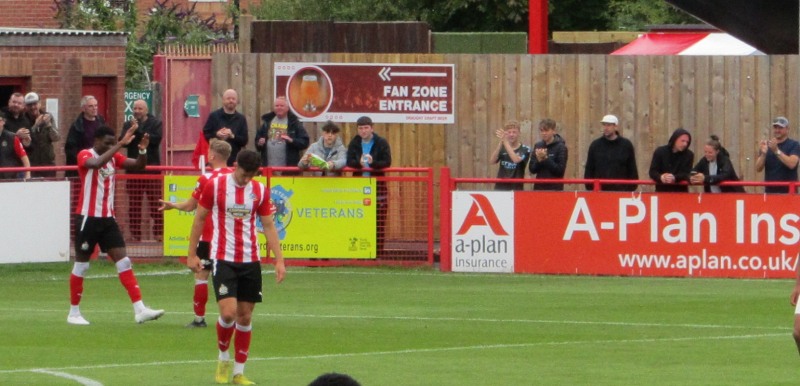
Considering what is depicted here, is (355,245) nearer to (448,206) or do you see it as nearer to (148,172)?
(448,206)

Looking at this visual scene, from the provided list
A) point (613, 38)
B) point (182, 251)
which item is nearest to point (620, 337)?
point (182, 251)

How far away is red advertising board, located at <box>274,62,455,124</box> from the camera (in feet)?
80.2

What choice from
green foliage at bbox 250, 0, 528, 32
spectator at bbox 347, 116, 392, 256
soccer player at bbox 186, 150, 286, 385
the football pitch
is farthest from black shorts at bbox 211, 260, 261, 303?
green foliage at bbox 250, 0, 528, 32

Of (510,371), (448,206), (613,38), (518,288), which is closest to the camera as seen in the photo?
(510,371)

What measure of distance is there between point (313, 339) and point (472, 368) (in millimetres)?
2399

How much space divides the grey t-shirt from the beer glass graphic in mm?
1574

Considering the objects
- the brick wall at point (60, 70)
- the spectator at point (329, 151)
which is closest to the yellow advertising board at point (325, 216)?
the spectator at point (329, 151)

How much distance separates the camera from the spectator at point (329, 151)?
73.9 ft

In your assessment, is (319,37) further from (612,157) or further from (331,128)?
(612,157)

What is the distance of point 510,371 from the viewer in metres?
13.0

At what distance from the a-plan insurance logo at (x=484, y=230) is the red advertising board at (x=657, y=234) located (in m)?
0.13

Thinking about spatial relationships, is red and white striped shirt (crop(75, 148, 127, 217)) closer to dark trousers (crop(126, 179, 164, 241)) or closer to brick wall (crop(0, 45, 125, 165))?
dark trousers (crop(126, 179, 164, 241))

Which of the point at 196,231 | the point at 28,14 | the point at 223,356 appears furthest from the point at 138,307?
the point at 28,14

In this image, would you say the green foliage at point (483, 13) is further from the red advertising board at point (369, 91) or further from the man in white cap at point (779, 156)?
the man in white cap at point (779, 156)
